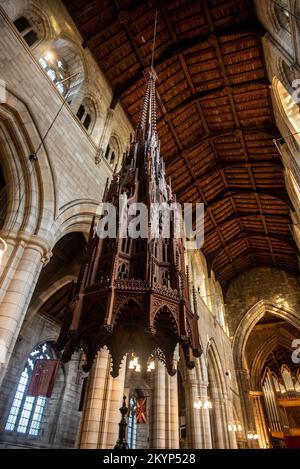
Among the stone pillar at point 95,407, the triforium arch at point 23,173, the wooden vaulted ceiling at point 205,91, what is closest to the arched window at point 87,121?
the wooden vaulted ceiling at point 205,91

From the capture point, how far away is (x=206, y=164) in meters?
Answer: 14.9

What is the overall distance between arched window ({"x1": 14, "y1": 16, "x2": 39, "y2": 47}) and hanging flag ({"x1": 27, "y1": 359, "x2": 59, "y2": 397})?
33.7 ft

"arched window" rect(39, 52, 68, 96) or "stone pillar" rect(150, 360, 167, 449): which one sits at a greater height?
"arched window" rect(39, 52, 68, 96)

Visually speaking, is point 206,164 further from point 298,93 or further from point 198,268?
point 298,93

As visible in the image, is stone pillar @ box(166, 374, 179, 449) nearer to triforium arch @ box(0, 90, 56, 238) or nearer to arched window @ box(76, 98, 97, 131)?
triforium arch @ box(0, 90, 56, 238)

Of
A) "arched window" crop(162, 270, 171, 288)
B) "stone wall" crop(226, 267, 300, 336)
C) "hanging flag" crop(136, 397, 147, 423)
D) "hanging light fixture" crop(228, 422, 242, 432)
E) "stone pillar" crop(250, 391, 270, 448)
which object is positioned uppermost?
"stone wall" crop(226, 267, 300, 336)

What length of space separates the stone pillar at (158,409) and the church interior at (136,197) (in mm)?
45

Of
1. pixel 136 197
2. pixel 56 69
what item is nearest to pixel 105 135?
pixel 56 69

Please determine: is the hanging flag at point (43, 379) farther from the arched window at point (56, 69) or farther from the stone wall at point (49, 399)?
the arched window at point (56, 69)

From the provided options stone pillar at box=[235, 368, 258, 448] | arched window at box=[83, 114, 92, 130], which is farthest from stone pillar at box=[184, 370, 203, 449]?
arched window at box=[83, 114, 92, 130]

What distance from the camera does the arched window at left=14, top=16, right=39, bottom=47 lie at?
7809 mm

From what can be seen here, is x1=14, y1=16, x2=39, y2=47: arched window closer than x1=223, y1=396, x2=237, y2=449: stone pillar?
Yes

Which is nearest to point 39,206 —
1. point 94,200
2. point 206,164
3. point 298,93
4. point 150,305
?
point 94,200
